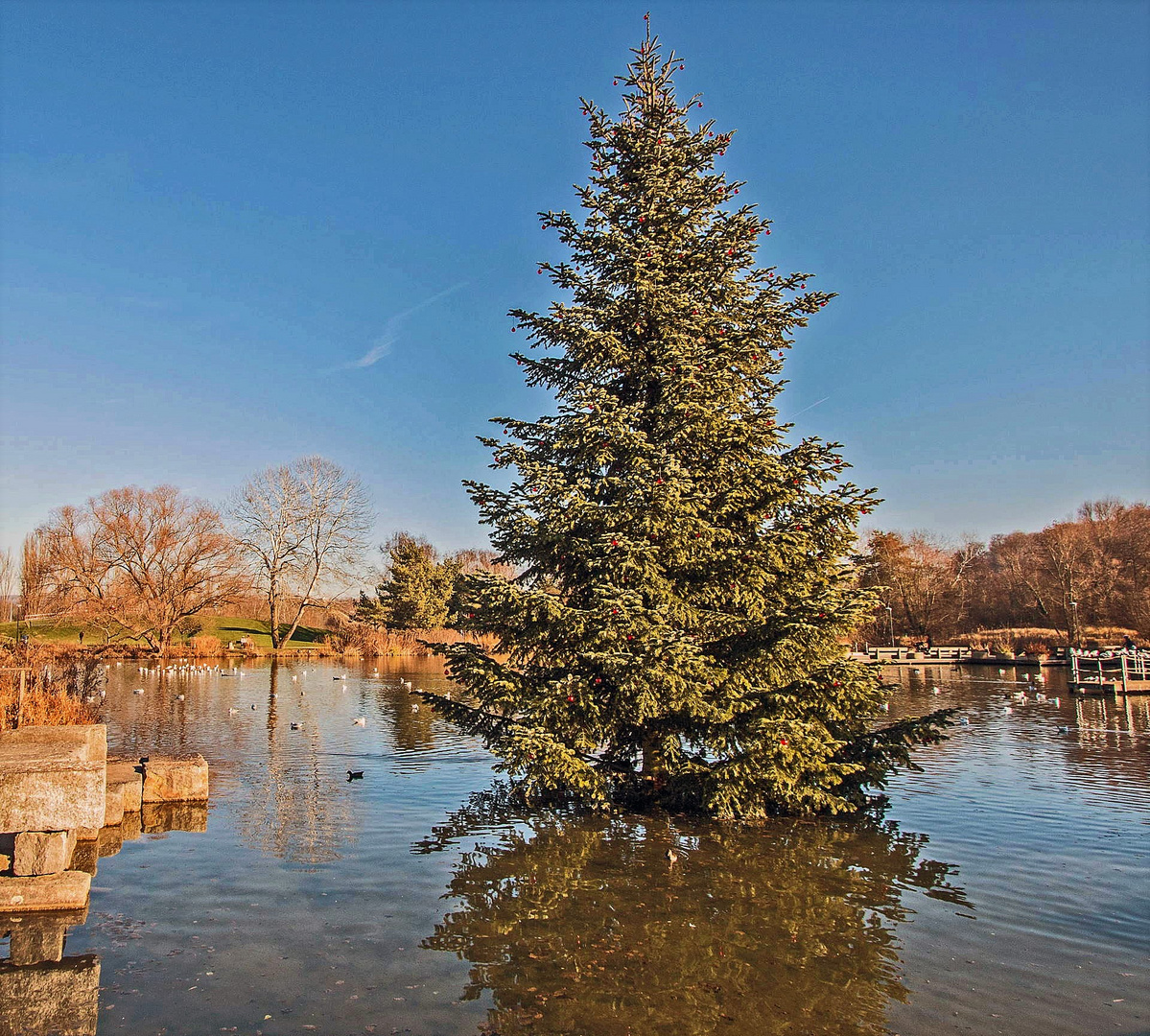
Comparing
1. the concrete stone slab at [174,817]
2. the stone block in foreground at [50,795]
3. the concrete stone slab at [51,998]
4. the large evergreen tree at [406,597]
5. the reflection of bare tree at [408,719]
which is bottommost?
the reflection of bare tree at [408,719]

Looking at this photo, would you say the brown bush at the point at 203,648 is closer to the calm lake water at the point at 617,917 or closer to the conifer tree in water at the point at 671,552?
the calm lake water at the point at 617,917

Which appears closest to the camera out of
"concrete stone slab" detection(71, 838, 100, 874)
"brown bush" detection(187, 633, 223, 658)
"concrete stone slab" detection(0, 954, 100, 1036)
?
"concrete stone slab" detection(0, 954, 100, 1036)

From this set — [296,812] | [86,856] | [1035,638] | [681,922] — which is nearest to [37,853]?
[86,856]

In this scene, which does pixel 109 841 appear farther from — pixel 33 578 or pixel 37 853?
pixel 33 578

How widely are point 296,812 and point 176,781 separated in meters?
2.13

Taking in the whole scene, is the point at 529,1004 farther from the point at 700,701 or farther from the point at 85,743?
the point at 85,743

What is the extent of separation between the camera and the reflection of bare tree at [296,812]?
1036cm

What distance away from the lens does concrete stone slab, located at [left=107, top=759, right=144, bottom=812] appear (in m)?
11.8

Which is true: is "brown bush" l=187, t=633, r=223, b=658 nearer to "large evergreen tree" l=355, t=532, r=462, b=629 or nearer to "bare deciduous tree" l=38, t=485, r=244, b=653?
"bare deciduous tree" l=38, t=485, r=244, b=653

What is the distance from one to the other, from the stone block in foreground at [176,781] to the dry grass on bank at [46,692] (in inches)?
62.7

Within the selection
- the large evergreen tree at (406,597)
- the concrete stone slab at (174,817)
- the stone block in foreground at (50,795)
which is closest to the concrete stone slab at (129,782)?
the concrete stone slab at (174,817)

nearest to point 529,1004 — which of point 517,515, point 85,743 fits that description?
point 517,515

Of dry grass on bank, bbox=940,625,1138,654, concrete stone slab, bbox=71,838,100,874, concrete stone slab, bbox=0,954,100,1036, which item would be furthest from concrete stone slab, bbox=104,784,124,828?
dry grass on bank, bbox=940,625,1138,654

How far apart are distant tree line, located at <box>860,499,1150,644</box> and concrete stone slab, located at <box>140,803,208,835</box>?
56114 millimetres
